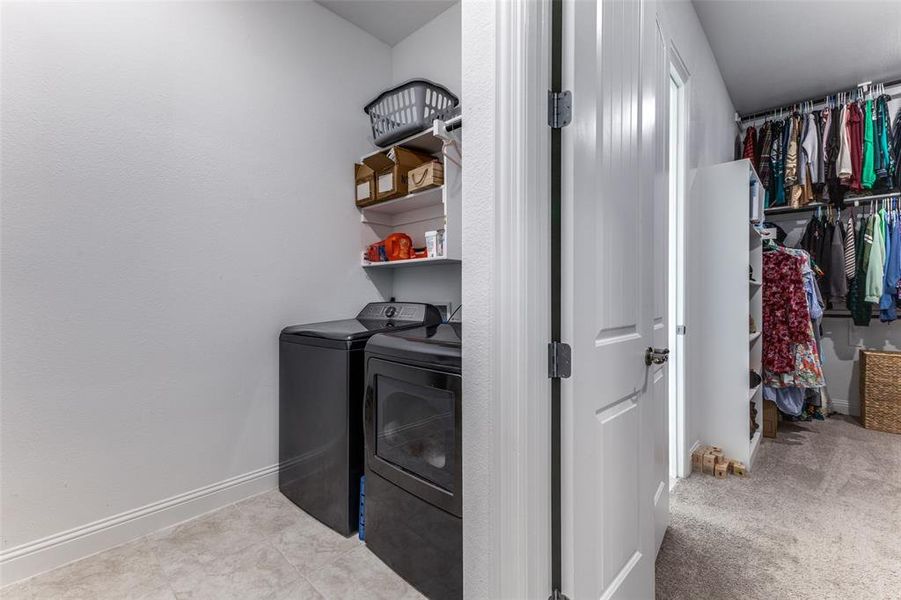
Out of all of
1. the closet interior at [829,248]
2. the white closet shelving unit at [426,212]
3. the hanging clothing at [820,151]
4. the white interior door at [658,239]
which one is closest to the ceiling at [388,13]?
the white closet shelving unit at [426,212]

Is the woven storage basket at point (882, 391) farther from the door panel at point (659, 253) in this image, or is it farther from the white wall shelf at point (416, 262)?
the white wall shelf at point (416, 262)

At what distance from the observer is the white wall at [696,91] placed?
214 cm

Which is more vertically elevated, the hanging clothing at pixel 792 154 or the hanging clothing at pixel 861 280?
the hanging clothing at pixel 792 154

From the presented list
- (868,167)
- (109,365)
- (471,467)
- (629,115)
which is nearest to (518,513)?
(471,467)

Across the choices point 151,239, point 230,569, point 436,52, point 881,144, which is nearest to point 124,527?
point 230,569

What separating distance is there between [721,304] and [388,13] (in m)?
→ 2.74

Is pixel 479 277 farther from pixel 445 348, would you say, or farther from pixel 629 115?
pixel 629 115

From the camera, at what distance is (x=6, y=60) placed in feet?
4.90

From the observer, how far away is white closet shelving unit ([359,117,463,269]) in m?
2.15

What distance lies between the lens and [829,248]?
3477 millimetres

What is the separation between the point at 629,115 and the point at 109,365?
7.20 ft

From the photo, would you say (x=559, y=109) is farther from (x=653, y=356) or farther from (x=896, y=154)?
(x=896, y=154)

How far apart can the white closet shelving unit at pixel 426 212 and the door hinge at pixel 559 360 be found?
124 centimetres

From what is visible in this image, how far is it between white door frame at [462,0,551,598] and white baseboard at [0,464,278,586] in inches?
61.7
